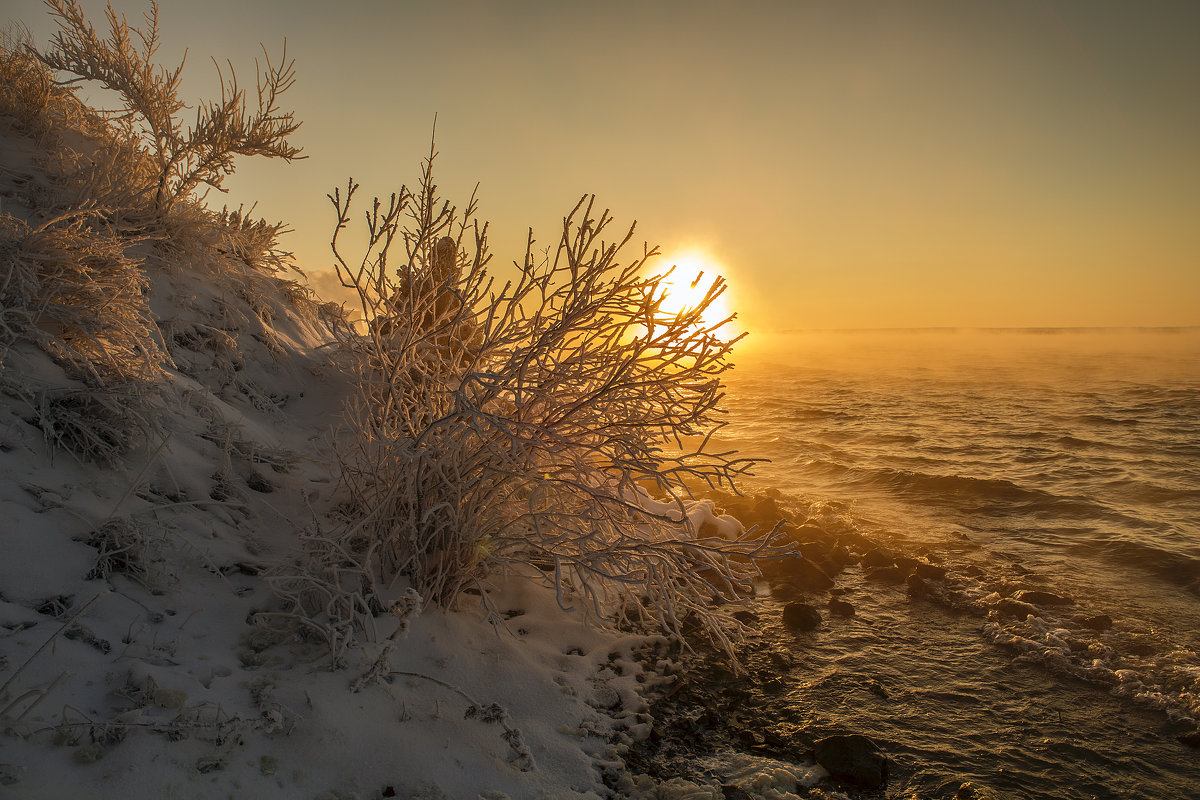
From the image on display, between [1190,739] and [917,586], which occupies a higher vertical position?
[917,586]

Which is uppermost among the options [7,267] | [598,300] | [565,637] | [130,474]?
[7,267]

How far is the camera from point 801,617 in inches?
144

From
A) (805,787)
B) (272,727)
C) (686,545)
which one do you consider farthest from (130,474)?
(805,787)

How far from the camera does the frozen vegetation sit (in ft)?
6.48

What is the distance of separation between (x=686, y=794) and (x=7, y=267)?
3.93m

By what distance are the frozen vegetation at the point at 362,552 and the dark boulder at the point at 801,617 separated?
1.23ft

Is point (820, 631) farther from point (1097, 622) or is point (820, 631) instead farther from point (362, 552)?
point (362, 552)

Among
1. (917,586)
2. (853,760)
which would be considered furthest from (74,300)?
(917,586)

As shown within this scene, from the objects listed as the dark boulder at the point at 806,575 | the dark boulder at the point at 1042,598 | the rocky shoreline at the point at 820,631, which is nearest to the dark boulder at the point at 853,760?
the rocky shoreline at the point at 820,631

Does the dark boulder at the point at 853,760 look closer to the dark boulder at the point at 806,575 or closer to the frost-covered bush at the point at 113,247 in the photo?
the dark boulder at the point at 806,575

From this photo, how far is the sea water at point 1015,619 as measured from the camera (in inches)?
102

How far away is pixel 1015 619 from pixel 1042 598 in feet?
1.46

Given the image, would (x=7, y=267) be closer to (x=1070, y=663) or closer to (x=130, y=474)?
(x=130, y=474)

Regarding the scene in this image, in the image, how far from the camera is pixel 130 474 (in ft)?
9.59
